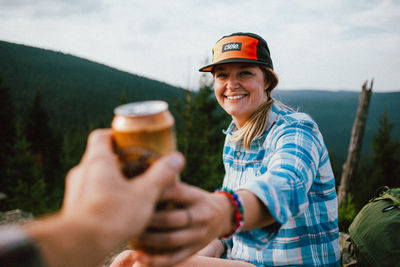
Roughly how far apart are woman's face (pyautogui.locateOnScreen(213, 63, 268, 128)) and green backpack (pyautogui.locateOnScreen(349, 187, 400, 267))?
124 cm

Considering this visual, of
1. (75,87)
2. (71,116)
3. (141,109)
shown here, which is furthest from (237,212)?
(75,87)

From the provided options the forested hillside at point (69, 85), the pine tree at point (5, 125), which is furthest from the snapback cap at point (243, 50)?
the forested hillside at point (69, 85)

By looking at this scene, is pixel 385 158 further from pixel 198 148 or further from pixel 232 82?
pixel 232 82

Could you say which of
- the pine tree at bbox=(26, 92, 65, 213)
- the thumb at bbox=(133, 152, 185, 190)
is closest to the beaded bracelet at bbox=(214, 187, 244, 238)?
the thumb at bbox=(133, 152, 185, 190)

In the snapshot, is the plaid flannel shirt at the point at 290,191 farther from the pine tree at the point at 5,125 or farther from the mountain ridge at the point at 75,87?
the mountain ridge at the point at 75,87

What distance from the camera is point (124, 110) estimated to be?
828 mm

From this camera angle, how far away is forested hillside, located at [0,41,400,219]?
1320cm

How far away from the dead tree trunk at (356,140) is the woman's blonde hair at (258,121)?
709cm

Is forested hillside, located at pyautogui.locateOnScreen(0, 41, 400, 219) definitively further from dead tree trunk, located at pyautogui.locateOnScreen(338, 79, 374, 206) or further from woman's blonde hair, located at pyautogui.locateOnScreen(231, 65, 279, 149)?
dead tree trunk, located at pyautogui.locateOnScreen(338, 79, 374, 206)

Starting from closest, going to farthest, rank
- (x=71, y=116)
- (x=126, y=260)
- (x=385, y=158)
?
(x=126, y=260)
(x=385, y=158)
(x=71, y=116)

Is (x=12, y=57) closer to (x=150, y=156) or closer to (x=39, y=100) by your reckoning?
(x=39, y=100)

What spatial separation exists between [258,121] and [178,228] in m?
1.41

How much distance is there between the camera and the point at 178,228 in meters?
0.80

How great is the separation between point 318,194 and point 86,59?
5650 inches
